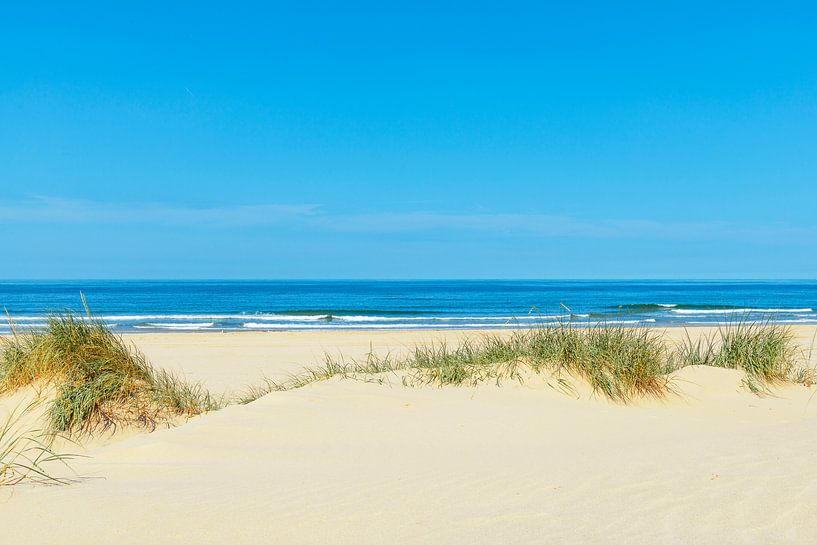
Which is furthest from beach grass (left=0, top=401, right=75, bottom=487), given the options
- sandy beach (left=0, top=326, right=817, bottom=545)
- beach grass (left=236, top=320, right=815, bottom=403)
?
beach grass (left=236, top=320, right=815, bottom=403)

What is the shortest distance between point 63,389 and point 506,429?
14.7ft

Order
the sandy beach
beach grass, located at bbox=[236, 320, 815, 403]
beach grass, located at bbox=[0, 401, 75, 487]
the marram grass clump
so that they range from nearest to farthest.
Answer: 1. the sandy beach
2. beach grass, located at bbox=[0, 401, 75, 487]
3. the marram grass clump
4. beach grass, located at bbox=[236, 320, 815, 403]

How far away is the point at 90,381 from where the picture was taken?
6477 mm

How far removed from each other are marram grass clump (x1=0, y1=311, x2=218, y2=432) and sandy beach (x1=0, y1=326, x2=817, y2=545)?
1.20 feet

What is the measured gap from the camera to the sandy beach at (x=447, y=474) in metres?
3.32

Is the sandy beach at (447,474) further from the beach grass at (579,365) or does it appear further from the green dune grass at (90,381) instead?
the green dune grass at (90,381)

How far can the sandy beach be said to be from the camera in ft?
10.9

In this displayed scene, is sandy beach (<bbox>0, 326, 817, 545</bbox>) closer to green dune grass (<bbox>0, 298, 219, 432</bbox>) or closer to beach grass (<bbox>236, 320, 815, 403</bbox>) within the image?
beach grass (<bbox>236, 320, 815, 403</bbox>)

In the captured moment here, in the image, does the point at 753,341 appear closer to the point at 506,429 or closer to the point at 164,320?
the point at 506,429

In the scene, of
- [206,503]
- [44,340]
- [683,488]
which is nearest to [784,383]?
[683,488]

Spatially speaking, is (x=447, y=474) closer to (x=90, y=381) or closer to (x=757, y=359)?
(x=90, y=381)

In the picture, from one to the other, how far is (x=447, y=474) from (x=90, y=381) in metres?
4.19

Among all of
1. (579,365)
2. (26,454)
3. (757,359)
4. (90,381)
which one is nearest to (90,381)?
(90,381)

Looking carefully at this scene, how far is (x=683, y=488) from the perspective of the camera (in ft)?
12.9
